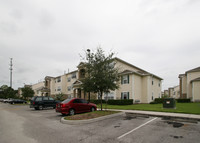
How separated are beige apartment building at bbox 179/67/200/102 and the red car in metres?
22.9

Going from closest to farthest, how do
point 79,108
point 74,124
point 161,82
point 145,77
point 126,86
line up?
point 74,124
point 79,108
point 126,86
point 145,77
point 161,82

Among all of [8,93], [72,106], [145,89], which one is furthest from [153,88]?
[8,93]

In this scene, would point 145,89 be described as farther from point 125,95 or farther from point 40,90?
point 40,90

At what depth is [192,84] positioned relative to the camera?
26625 millimetres

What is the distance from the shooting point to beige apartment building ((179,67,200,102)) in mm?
25406

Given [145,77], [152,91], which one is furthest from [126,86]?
[152,91]

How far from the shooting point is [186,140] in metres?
5.42

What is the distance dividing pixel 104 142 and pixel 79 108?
24.7 feet

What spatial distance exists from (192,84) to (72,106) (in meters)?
25.9

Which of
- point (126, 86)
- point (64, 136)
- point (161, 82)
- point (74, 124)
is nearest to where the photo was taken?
point (64, 136)

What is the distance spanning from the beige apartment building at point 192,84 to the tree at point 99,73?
20968 millimetres

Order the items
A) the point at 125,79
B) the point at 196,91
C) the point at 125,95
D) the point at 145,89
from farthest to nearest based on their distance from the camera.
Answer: the point at 145,89 → the point at 196,91 → the point at 125,79 → the point at 125,95

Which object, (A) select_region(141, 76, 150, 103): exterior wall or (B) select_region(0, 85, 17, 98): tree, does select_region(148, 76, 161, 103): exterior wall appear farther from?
(B) select_region(0, 85, 17, 98): tree

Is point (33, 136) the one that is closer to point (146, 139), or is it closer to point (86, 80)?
point (146, 139)
